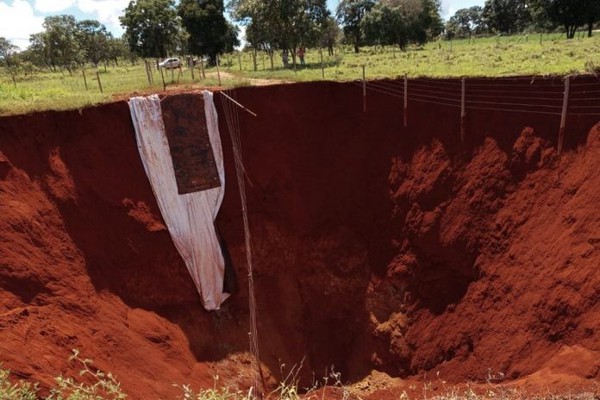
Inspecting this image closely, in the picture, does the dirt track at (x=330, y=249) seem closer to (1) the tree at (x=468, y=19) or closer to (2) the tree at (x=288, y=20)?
(2) the tree at (x=288, y=20)

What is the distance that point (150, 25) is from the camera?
25.7 metres

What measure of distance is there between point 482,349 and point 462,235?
2.52 metres

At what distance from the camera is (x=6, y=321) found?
763 centimetres

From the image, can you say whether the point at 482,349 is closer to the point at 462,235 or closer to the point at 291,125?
the point at 462,235

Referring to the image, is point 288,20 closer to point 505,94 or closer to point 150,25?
point 150,25

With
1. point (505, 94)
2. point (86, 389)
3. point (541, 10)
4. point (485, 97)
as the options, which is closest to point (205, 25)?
point (485, 97)

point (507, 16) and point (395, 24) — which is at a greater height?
point (507, 16)

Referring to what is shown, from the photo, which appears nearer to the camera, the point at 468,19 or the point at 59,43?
the point at 59,43

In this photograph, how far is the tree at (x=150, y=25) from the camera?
83.2ft

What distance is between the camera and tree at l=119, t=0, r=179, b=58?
2536 centimetres

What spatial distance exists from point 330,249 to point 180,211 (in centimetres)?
397

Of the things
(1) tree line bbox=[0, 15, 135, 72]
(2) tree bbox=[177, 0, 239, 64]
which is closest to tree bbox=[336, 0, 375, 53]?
(2) tree bbox=[177, 0, 239, 64]

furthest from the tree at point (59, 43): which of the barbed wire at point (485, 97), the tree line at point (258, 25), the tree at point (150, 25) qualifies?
the barbed wire at point (485, 97)

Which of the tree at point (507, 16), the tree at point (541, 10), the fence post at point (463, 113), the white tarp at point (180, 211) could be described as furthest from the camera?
the tree at point (507, 16)
